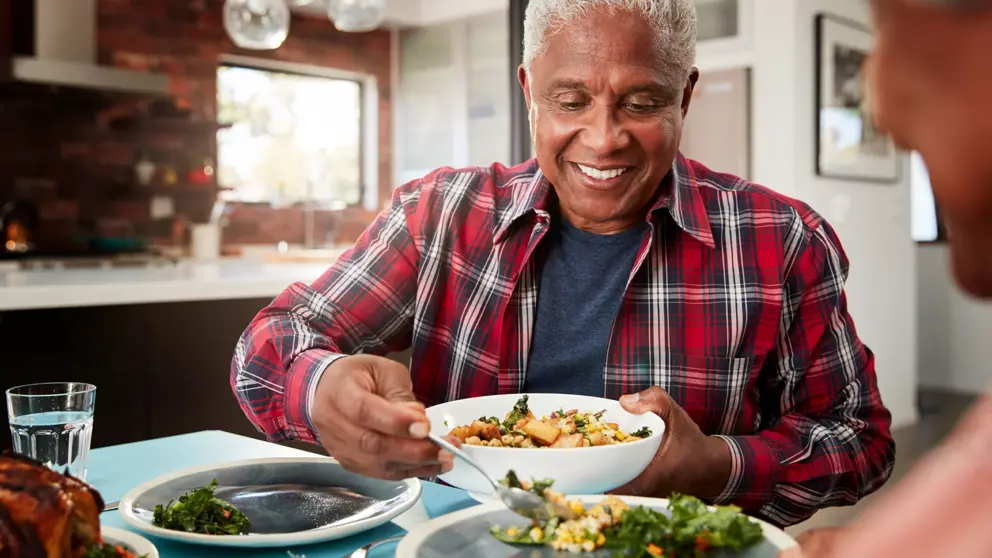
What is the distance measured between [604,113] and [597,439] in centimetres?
52

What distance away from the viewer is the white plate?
2.45ft

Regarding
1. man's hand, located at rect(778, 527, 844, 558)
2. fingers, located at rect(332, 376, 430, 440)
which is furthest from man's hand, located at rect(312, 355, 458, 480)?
man's hand, located at rect(778, 527, 844, 558)

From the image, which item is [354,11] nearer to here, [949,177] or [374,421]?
[374,421]

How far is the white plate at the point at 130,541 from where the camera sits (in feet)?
2.45

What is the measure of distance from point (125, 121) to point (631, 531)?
5358 mm

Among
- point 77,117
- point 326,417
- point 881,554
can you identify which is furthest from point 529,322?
point 77,117

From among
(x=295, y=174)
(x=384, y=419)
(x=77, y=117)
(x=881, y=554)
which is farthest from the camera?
(x=295, y=174)

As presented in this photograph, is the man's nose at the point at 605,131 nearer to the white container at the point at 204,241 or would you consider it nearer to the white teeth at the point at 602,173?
the white teeth at the point at 602,173

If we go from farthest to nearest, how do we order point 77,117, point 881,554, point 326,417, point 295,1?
point 77,117 → point 295,1 → point 326,417 → point 881,554

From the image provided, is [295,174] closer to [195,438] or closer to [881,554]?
[195,438]

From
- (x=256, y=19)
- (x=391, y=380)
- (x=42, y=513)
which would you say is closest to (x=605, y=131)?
(x=391, y=380)

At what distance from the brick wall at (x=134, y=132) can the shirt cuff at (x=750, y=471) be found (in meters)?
4.55

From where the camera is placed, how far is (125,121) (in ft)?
17.9

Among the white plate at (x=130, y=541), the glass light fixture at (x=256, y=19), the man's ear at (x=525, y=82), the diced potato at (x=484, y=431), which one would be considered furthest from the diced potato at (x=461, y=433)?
the glass light fixture at (x=256, y=19)
